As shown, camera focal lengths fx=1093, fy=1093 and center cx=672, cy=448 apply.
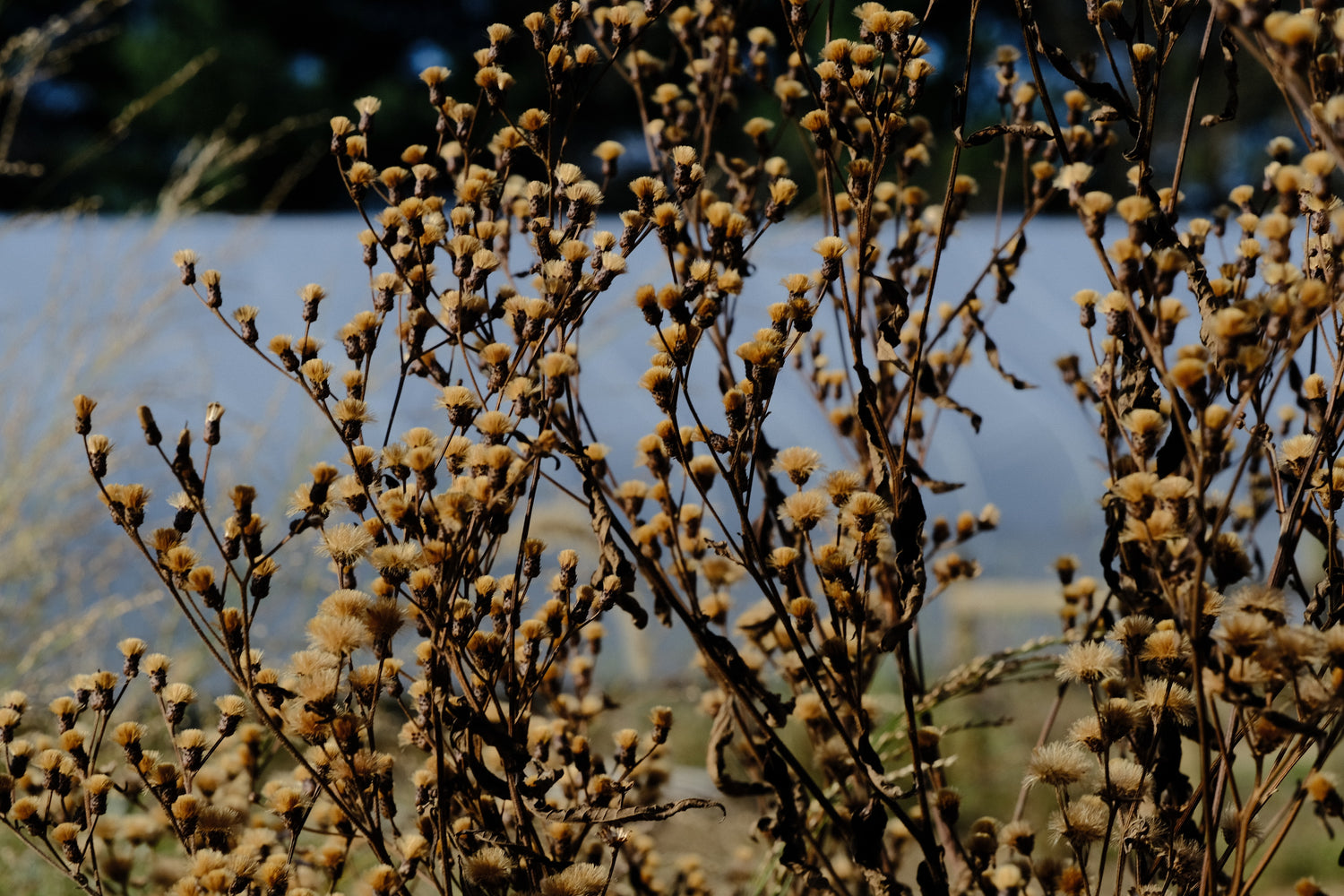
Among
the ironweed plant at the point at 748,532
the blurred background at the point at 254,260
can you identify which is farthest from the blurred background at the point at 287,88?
the ironweed plant at the point at 748,532

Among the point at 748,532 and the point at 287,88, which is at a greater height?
the point at 287,88

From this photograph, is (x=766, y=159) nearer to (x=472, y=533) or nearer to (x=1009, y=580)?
(x=472, y=533)

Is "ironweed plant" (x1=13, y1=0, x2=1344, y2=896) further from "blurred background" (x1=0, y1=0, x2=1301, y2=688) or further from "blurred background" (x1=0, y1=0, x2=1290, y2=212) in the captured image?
"blurred background" (x1=0, y1=0, x2=1290, y2=212)

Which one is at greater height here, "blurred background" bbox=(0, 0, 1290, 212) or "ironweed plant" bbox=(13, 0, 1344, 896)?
"blurred background" bbox=(0, 0, 1290, 212)

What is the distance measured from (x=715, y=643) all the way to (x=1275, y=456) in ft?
1.32

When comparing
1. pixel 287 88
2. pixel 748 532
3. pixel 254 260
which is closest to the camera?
pixel 748 532

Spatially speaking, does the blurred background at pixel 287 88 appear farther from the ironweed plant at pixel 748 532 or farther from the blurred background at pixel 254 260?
the ironweed plant at pixel 748 532

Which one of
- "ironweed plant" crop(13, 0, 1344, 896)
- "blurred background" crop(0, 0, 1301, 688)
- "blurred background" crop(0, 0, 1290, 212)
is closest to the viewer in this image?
"ironweed plant" crop(13, 0, 1344, 896)

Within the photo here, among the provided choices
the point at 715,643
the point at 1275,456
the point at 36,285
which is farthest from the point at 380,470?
the point at 36,285

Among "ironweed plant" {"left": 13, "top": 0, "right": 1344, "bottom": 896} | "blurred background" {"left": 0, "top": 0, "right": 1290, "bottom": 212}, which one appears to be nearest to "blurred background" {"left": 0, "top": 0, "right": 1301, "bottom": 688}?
"blurred background" {"left": 0, "top": 0, "right": 1290, "bottom": 212}

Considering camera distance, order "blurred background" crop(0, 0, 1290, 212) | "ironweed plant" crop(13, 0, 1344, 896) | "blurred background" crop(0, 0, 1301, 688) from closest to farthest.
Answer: "ironweed plant" crop(13, 0, 1344, 896)
"blurred background" crop(0, 0, 1301, 688)
"blurred background" crop(0, 0, 1290, 212)

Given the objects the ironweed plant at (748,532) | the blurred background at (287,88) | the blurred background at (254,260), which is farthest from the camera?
the blurred background at (287,88)

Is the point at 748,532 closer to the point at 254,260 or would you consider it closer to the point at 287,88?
the point at 254,260

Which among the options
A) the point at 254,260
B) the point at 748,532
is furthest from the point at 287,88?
the point at 748,532
